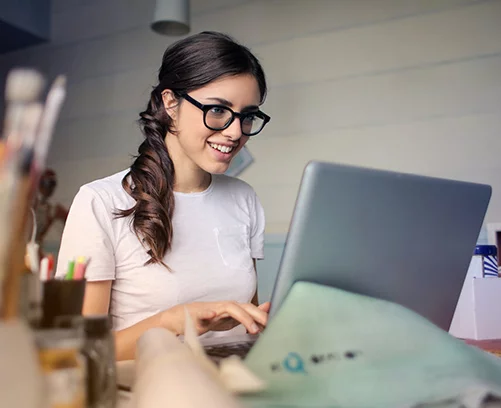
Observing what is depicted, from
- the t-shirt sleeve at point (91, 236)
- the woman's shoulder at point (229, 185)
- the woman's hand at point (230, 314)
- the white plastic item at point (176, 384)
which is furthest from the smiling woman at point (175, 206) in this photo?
the white plastic item at point (176, 384)

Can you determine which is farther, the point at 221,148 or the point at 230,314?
the point at 221,148

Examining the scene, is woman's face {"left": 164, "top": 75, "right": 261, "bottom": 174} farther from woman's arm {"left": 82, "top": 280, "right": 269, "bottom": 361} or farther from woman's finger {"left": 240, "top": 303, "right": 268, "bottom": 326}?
woman's finger {"left": 240, "top": 303, "right": 268, "bottom": 326}

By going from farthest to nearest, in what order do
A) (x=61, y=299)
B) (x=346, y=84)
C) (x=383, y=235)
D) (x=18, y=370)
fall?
1. (x=346, y=84)
2. (x=383, y=235)
3. (x=61, y=299)
4. (x=18, y=370)

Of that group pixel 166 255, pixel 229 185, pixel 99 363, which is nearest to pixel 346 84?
pixel 229 185

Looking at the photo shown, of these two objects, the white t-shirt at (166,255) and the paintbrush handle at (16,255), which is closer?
the paintbrush handle at (16,255)

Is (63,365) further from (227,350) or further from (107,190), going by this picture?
(107,190)

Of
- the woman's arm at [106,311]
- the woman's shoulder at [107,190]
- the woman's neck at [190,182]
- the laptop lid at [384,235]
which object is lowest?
the woman's arm at [106,311]

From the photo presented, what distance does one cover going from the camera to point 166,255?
122cm

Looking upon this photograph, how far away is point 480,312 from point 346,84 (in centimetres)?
121

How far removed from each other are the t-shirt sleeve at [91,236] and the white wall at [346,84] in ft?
4.02

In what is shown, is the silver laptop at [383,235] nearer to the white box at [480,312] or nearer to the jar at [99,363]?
the jar at [99,363]

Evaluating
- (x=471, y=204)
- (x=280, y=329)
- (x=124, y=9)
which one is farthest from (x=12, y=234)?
(x=124, y=9)

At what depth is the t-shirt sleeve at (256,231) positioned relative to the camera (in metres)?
1.46

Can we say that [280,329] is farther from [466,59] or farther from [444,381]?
[466,59]
